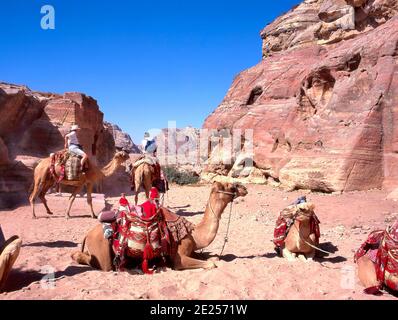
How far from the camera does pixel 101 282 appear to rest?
13.9 feet

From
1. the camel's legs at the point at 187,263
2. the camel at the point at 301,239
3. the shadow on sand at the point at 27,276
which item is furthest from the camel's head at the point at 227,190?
the shadow on sand at the point at 27,276

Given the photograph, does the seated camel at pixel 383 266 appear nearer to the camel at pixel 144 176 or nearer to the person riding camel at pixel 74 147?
the camel at pixel 144 176

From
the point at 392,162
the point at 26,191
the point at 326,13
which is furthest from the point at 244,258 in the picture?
the point at 326,13

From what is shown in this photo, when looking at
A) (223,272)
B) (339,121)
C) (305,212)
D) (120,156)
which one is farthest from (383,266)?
(339,121)

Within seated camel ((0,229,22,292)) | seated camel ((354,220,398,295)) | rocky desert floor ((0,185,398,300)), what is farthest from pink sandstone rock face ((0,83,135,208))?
seated camel ((354,220,398,295))

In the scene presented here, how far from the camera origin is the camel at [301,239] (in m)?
5.38

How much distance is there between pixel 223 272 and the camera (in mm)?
4523

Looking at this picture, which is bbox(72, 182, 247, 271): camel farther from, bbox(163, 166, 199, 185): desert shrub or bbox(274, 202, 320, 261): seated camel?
bbox(163, 166, 199, 185): desert shrub

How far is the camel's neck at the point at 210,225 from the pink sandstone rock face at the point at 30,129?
927 centimetres

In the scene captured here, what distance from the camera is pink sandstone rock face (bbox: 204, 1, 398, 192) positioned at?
12.3 metres

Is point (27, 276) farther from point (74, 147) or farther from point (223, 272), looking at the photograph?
point (74, 147)

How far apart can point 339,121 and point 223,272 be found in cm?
1085

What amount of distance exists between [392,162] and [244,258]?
889 centimetres

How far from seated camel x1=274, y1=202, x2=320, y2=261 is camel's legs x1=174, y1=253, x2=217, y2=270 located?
4.61 ft
